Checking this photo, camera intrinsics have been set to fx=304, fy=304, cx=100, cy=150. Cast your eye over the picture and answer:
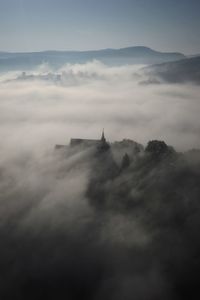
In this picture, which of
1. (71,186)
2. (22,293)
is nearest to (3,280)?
(22,293)

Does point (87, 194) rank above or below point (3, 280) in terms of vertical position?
above

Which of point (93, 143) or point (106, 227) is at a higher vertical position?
point (93, 143)

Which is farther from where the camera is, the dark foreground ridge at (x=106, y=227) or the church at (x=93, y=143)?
the church at (x=93, y=143)

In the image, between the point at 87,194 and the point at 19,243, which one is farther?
the point at 87,194

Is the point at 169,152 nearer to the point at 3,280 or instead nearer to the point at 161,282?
the point at 161,282

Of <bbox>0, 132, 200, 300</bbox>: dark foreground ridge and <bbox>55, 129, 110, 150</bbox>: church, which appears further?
<bbox>55, 129, 110, 150</bbox>: church

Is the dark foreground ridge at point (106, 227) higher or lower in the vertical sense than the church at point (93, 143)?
lower

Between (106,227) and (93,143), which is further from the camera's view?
(93,143)

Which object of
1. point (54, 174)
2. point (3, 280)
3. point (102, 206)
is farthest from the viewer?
point (54, 174)

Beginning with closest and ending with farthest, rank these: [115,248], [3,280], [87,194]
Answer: [3,280]
[115,248]
[87,194]

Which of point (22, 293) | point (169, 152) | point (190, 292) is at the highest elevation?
point (169, 152)

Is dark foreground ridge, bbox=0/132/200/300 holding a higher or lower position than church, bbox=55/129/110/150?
lower
